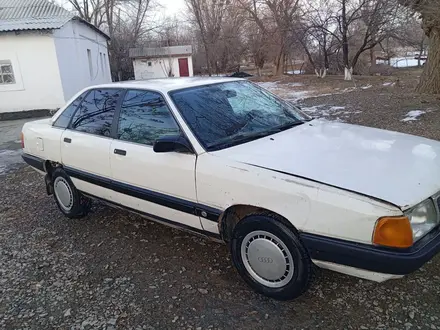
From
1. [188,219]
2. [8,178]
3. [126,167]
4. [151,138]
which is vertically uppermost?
[151,138]

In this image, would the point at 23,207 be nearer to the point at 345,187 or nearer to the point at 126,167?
the point at 126,167

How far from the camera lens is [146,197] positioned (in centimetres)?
322

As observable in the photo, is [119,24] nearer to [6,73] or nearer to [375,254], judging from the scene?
[6,73]

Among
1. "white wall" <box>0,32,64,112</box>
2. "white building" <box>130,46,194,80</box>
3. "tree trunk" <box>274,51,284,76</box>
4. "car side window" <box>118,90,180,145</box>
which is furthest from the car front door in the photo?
"white building" <box>130,46,194,80</box>

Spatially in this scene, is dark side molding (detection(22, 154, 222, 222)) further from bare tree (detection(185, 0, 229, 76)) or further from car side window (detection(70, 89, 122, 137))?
bare tree (detection(185, 0, 229, 76))

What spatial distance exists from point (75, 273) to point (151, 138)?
1321 mm

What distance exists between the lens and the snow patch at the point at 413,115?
7.95 m

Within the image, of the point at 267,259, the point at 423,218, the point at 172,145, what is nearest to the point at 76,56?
the point at 172,145

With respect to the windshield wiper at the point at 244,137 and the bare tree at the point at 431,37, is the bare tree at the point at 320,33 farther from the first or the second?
the windshield wiper at the point at 244,137

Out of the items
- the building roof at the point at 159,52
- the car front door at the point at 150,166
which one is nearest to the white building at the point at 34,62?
the car front door at the point at 150,166

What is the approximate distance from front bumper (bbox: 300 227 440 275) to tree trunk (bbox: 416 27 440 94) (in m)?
9.40

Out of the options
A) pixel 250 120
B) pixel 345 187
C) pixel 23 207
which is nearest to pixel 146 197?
pixel 250 120

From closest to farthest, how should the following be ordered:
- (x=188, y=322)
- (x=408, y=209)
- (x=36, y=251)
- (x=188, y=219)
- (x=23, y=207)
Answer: (x=408, y=209), (x=188, y=322), (x=188, y=219), (x=36, y=251), (x=23, y=207)

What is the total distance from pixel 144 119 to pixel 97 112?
30.2 inches
